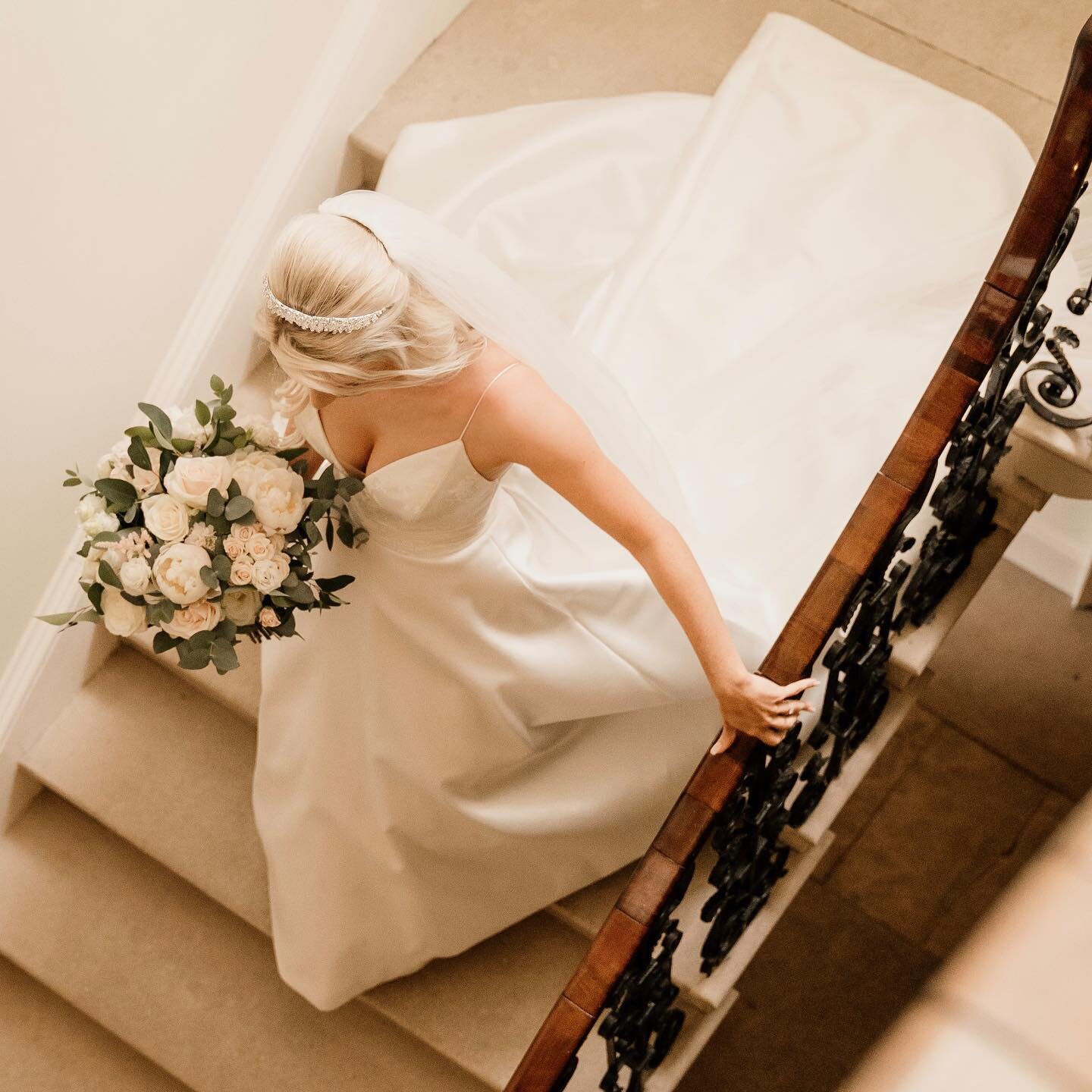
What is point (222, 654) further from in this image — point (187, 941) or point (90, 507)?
point (187, 941)

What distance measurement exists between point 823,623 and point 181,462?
1.08m

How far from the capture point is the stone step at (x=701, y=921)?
7.81 ft

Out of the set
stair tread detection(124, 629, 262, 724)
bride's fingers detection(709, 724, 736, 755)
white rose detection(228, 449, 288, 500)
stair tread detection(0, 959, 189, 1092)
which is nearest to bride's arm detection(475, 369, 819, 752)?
bride's fingers detection(709, 724, 736, 755)

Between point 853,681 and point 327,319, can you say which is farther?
point 853,681

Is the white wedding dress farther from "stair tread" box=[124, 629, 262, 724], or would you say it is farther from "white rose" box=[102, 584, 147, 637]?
"white rose" box=[102, 584, 147, 637]

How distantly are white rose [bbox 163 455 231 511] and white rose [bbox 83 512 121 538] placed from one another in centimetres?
11

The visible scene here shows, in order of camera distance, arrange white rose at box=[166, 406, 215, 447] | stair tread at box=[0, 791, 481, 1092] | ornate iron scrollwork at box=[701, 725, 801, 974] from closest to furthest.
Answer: ornate iron scrollwork at box=[701, 725, 801, 974], white rose at box=[166, 406, 215, 447], stair tread at box=[0, 791, 481, 1092]

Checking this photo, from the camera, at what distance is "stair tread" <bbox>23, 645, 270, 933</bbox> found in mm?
2945

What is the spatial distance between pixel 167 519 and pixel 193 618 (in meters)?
0.17

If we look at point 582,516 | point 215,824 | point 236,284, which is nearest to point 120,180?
point 236,284

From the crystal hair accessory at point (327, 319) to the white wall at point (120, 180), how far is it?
0.92 meters

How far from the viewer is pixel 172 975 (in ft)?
9.87

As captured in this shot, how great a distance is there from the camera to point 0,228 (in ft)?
7.79

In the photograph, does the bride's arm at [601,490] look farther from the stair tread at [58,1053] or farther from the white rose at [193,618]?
the stair tread at [58,1053]
